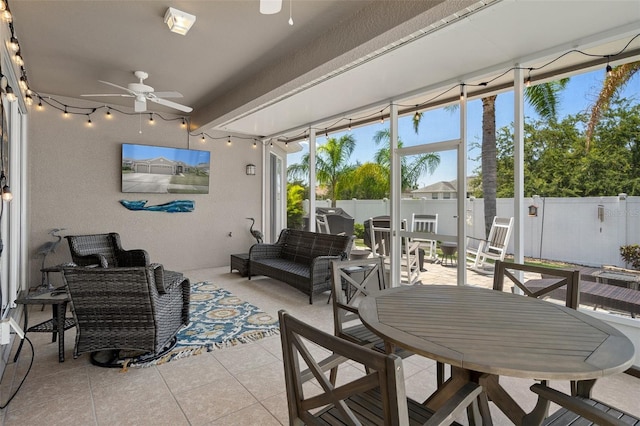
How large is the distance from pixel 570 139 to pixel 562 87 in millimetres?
597

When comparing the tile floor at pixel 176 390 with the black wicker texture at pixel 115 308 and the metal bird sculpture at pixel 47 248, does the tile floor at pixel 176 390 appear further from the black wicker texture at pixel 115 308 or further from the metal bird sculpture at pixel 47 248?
the metal bird sculpture at pixel 47 248

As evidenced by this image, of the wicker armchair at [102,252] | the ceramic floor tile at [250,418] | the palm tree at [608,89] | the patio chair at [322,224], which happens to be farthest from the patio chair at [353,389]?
the patio chair at [322,224]

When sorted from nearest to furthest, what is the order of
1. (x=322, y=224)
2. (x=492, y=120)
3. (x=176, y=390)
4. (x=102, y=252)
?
(x=176, y=390) < (x=492, y=120) < (x=102, y=252) < (x=322, y=224)

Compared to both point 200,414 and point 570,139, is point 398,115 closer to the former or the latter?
point 570,139

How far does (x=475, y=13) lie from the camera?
2.62 m

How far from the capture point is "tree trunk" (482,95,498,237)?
163 inches

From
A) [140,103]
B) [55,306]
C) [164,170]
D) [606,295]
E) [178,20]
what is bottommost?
[55,306]

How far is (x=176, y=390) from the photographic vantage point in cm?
248

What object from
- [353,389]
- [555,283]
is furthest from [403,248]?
[353,389]

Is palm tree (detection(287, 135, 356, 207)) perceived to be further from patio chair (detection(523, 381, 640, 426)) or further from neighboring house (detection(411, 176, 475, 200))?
patio chair (detection(523, 381, 640, 426))

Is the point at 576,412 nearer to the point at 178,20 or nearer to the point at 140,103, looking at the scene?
the point at 178,20

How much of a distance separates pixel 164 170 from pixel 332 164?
12.2 ft

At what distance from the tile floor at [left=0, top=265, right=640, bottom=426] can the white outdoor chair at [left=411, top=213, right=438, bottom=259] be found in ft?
6.10

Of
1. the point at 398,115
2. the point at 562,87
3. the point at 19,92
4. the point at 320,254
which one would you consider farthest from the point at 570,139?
the point at 19,92
